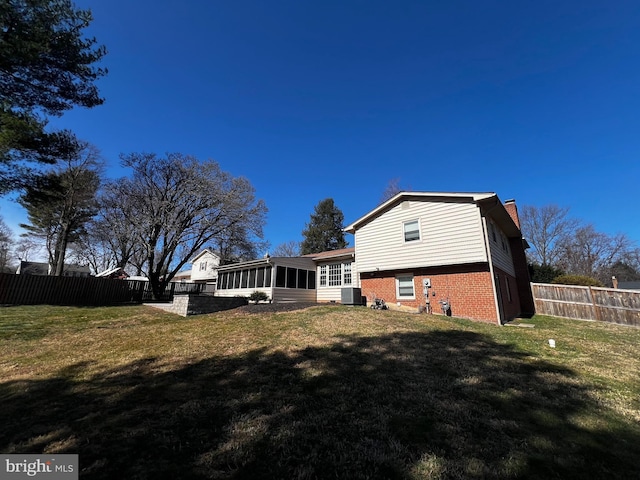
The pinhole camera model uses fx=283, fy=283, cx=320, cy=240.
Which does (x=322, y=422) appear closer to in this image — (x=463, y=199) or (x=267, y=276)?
(x=463, y=199)

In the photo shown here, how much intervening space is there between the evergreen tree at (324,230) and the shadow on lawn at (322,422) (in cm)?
3419

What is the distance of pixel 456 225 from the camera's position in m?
12.5

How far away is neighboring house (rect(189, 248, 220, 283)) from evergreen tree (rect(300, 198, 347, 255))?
12.8 meters

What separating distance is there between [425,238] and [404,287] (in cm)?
262

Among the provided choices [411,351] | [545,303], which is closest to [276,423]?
[411,351]

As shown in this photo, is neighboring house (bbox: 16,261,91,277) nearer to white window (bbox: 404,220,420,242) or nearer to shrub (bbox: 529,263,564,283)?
white window (bbox: 404,220,420,242)

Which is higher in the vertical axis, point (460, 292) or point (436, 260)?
point (436, 260)

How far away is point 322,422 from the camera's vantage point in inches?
133

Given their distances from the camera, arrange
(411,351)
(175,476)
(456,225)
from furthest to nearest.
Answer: (456,225) < (411,351) < (175,476)

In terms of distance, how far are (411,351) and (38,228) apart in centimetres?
4185

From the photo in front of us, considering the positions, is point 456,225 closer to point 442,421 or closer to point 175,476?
point 442,421

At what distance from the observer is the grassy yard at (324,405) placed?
265cm

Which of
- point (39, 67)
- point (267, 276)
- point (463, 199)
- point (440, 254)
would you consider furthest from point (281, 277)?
point (39, 67)

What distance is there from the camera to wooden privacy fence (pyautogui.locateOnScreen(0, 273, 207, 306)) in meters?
15.4
